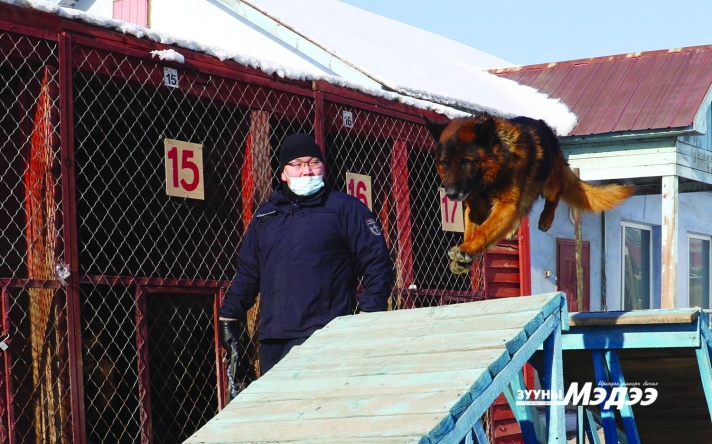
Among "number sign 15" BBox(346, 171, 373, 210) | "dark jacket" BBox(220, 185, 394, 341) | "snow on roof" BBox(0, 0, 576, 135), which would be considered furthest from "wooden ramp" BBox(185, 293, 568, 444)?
"number sign 15" BBox(346, 171, 373, 210)

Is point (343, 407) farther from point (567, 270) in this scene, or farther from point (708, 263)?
point (708, 263)

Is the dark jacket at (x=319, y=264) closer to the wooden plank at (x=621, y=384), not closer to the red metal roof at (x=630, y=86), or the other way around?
the wooden plank at (x=621, y=384)

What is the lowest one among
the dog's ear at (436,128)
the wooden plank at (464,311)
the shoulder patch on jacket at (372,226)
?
the wooden plank at (464,311)

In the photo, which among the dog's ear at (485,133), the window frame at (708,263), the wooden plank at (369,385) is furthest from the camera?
the window frame at (708,263)

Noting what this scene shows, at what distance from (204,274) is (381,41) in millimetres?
4940

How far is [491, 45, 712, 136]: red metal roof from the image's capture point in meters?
10.6

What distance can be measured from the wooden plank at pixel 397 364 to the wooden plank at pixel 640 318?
5.11 ft

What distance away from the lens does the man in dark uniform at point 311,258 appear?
436cm

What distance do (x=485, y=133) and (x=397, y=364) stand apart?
69.0 inches

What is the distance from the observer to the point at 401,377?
10.6 ft

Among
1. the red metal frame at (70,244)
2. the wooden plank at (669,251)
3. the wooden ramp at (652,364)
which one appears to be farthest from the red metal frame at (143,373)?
the wooden plank at (669,251)

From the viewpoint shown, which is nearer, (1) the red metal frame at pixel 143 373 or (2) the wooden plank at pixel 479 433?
(2) the wooden plank at pixel 479 433

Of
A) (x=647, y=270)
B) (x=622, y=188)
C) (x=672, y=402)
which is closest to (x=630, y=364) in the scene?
(x=672, y=402)

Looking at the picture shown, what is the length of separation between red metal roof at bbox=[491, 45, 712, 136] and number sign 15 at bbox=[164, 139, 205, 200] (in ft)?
20.1
